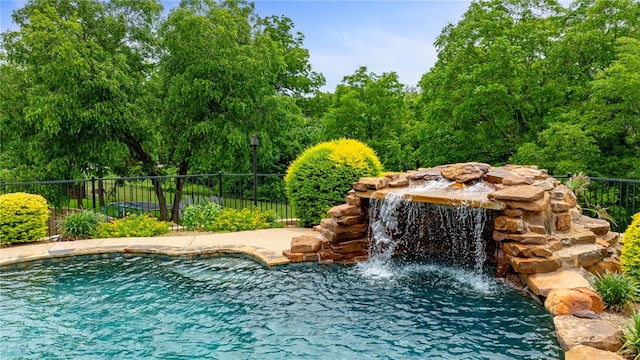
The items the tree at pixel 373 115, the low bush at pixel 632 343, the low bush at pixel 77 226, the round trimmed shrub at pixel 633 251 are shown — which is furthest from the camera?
the tree at pixel 373 115

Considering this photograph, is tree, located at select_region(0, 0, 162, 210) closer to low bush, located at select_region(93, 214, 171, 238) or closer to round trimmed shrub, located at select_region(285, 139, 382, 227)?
low bush, located at select_region(93, 214, 171, 238)

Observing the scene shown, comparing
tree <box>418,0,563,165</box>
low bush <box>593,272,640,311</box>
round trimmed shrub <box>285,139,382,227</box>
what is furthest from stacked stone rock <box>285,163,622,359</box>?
tree <box>418,0,563,165</box>

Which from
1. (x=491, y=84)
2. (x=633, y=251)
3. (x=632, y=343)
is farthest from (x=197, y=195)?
(x=632, y=343)

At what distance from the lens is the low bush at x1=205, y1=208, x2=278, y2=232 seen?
297 inches

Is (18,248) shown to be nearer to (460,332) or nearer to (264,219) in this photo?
(264,219)

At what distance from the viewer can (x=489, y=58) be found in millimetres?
11750

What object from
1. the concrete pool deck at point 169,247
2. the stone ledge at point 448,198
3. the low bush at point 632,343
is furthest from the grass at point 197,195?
the low bush at point 632,343

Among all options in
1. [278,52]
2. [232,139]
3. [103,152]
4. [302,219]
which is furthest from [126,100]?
[302,219]

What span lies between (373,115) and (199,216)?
8199mm

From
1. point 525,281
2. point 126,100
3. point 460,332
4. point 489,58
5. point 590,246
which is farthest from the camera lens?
point 489,58

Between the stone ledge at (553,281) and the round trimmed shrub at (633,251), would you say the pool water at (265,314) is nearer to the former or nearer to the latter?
the stone ledge at (553,281)

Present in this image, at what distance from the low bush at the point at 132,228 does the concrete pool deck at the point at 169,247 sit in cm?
33

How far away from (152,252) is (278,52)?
867 cm

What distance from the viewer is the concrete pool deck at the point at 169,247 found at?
591 centimetres
